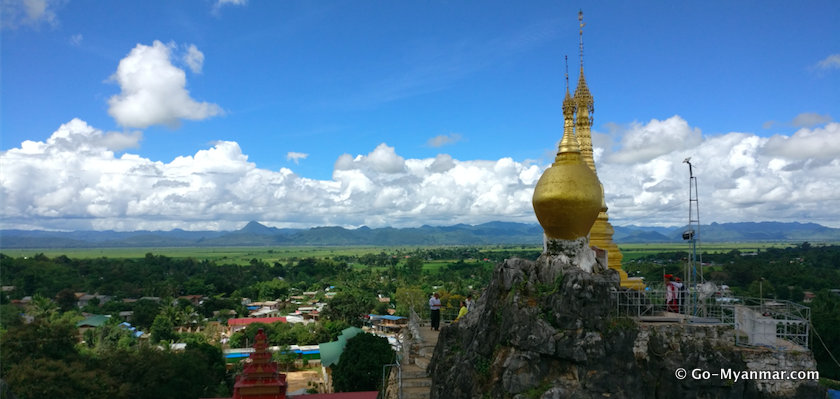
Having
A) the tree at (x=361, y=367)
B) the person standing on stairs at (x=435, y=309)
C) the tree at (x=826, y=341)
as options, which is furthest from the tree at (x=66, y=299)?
the tree at (x=826, y=341)

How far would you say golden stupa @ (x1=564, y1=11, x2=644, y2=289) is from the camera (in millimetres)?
26969

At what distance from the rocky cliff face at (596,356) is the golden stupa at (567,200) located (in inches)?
80.2

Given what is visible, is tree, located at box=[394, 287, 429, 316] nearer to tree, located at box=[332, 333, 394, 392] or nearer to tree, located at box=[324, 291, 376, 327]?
tree, located at box=[324, 291, 376, 327]

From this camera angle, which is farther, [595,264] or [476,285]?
[476,285]

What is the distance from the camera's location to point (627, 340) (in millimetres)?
17984

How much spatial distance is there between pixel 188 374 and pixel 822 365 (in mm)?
45821

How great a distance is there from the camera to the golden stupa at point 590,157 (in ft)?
88.5

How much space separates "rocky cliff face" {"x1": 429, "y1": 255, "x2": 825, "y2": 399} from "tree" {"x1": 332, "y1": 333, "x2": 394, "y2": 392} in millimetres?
16711

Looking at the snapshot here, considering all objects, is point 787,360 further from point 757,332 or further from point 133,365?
point 133,365

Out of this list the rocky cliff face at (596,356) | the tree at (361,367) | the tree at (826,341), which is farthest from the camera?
the tree at (826,341)

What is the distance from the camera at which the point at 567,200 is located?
2041cm

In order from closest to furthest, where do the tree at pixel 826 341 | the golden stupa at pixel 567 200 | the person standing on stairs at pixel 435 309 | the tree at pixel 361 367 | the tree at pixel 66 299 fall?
1. the golden stupa at pixel 567 200
2. the person standing on stairs at pixel 435 309
3. the tree at pixel 361 367
4. the tree at pixel 826 341
5. the tree at pixel 66 299

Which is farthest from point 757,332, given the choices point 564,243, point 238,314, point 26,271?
point 26,271

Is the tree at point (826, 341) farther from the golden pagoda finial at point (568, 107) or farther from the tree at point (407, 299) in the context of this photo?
the tree at point (407, 299)
